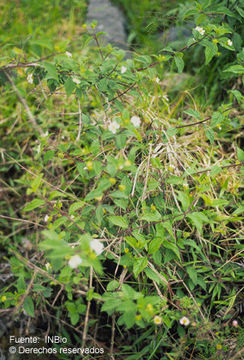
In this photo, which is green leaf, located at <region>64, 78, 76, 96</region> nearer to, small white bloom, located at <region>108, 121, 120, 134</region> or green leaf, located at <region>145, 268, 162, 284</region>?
small white bloom, located at <region>108, 121, 120, 134</region>

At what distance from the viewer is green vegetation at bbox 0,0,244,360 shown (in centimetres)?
119

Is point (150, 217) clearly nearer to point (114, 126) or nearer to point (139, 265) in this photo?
point (139, 265)

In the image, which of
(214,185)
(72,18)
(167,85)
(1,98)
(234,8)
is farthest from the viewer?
(72,18)

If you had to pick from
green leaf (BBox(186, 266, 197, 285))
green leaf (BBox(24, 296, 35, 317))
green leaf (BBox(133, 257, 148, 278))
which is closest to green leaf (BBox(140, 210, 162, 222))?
green leaf (BBox(133, 257, 148, 278))

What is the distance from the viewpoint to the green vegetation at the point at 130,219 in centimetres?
119

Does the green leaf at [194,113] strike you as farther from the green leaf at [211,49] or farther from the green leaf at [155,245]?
the green leaf at [155,245]

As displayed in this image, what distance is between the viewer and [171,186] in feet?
4.99

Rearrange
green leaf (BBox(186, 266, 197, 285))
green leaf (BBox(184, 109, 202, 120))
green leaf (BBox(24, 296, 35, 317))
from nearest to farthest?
green leaf (BBox(24, 296, 35, 317)) < green leaf (BBox(186, 266, 197, 285)) < green leaf (BBox(184, 109, 202, 120))

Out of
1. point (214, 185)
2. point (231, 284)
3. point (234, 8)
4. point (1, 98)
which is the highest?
point (234, 8)

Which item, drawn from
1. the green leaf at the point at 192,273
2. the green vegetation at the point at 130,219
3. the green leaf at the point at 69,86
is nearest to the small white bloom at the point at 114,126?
the green vegetation at the point at 130,219

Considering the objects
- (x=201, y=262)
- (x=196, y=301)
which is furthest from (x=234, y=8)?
(x=196, y=301)

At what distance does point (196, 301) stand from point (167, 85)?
5.01 ft

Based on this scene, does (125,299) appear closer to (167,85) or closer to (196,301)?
(196,301)

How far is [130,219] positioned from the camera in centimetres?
143
